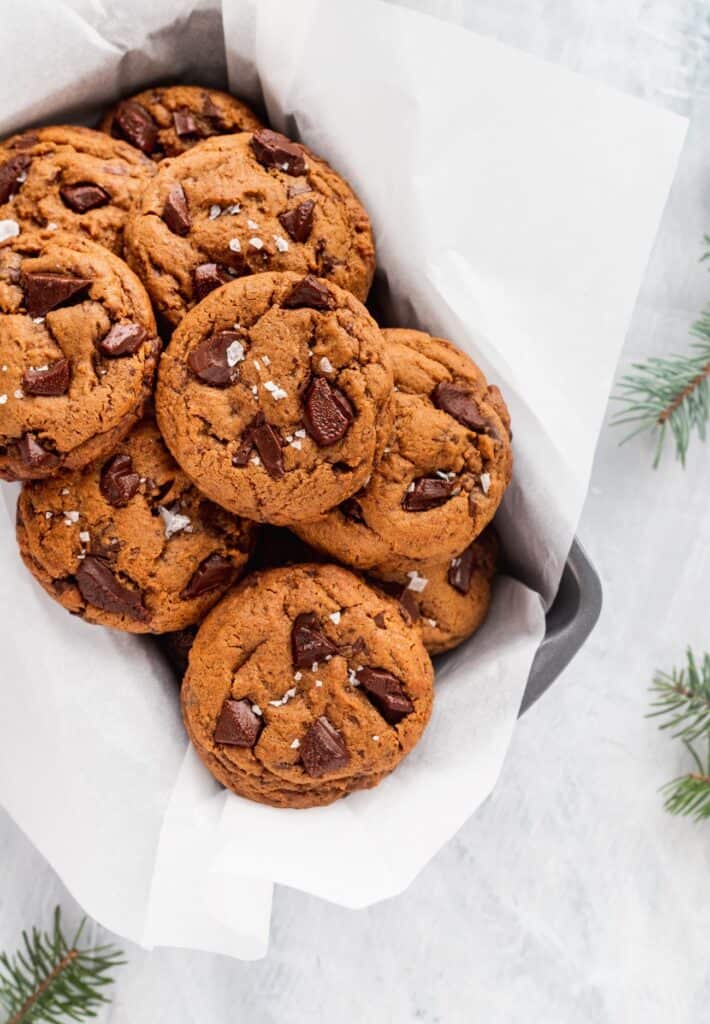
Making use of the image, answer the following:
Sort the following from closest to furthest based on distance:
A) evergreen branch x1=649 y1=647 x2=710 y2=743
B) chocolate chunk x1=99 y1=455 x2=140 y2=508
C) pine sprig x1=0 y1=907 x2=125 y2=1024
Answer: chocolate chunk x1=99 y1=455 x2=140 y2=508, pine sprig x1=0 y1=907 x2=125 y2=1024, evergreen branch x1=649 y1=647 x2=710 y2=743

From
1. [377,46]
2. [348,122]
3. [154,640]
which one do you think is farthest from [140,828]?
[377,46]

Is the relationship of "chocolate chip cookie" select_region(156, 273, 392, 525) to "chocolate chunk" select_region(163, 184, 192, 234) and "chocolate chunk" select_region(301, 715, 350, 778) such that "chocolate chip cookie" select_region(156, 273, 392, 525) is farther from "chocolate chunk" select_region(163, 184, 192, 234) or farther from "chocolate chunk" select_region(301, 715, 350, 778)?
"chocolate chunk" select_region(301, 715, 350, 778)

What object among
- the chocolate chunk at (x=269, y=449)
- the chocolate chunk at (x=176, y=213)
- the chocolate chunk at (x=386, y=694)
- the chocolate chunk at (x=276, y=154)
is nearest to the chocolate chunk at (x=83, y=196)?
the chocolate chunk at (x=176, y=213)

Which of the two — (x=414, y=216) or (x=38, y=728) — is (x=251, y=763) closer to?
(x=38, y=728)

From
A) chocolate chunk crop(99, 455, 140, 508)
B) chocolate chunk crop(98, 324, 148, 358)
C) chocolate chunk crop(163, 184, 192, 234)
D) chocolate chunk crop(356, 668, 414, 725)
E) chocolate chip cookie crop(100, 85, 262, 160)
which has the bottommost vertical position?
chocolate chunk crop(356, 668, 414, 725)

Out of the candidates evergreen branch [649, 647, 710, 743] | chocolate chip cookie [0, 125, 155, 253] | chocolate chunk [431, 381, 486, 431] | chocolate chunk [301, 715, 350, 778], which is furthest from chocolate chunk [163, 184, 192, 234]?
evergreen branch [649, 647, 710, 743]

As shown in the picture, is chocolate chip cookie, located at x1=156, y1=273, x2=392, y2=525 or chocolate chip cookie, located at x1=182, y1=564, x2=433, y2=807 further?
chocolate chip cookie, located at x1=182, y1=564, x2=433, y2=807

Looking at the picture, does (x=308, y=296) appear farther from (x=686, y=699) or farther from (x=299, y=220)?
(x=686, y=699)

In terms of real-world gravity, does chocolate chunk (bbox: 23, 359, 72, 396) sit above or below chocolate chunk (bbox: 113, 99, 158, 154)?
below
